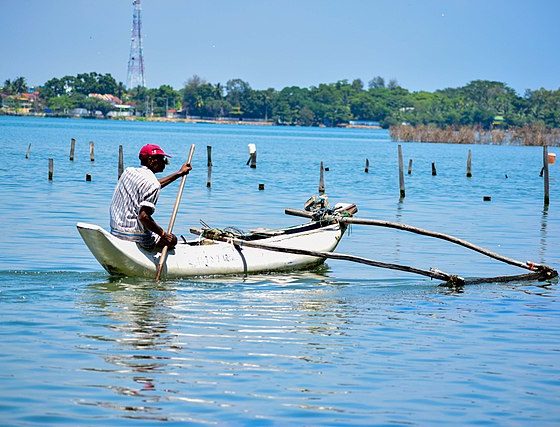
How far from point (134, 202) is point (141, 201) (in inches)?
4.7

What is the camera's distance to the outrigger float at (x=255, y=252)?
45.4ft

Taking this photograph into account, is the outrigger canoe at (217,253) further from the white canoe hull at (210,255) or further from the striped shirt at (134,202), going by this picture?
the striped shirt at (134,202)

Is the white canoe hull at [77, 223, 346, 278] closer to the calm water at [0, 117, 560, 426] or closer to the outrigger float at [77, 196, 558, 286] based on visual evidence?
the outrigger float at [77, 196, 558, 286]

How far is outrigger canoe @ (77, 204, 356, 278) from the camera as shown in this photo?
13.7 metres

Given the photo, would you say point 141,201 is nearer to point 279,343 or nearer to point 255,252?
point 255,252

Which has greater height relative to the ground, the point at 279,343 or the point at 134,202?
the point at 134,202

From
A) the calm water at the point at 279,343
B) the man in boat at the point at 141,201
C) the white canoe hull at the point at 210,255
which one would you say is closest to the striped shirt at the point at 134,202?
the man in boat at the point at 141,201

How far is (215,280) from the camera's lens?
14.9 metres

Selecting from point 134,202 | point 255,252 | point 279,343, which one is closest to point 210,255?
point 255,252

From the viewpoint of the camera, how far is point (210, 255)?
1489 centimetres

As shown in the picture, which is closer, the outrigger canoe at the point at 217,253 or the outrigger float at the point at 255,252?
the outrigger canoe at the point at 217,253

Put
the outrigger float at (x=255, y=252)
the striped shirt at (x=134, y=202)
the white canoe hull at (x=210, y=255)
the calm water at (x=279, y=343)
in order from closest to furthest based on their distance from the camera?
the calm water at (x=279, y=343)
the striped shirt at (x=134, y=202)
the white canoe hull at (x=210, y=255)
the outrigger float at (x=255, y=252)

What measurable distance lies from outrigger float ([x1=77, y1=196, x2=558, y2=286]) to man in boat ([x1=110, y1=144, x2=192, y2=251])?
183mm

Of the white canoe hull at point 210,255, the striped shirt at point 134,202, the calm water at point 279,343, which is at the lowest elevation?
the calm water at point 279,343
